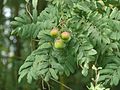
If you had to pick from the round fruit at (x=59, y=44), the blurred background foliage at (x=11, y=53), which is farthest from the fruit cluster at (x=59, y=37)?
the blurred background foliage at (x=11, y=53)

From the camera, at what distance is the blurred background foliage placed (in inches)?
123

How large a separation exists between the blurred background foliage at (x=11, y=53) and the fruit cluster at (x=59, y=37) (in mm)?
1516

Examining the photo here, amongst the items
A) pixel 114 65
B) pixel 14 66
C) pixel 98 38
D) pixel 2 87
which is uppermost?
pixel 98 38

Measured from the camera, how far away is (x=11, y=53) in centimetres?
383

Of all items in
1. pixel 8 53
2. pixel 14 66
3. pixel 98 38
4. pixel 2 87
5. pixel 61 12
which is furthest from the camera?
pixel 8 53

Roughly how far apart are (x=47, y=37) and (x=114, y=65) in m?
0.29

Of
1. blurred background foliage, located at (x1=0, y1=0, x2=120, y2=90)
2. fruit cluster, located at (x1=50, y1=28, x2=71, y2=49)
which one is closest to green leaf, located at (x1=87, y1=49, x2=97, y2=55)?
fruit cluster, located at (x1=50, y1=28, x2=71, y2=49)

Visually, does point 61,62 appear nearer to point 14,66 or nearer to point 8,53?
point 14,66

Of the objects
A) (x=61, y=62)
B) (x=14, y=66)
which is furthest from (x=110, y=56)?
(x=14, y=66)

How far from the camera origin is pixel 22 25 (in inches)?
64.8

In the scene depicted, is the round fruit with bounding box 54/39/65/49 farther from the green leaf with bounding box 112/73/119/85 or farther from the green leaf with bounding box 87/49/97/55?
the green leaf with bounding box 112/73/119/85

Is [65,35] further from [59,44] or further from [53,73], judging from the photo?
[53,73]

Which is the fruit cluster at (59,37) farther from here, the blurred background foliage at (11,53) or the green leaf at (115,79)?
the blurred background foliage at (11,53)

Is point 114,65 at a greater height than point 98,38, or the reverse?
point 98,38
